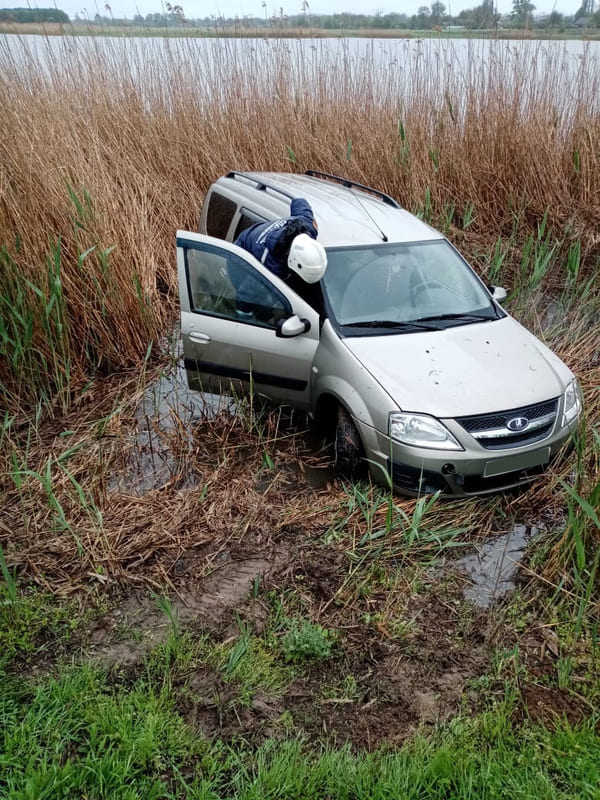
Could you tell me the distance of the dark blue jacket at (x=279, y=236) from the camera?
4344 millimetres

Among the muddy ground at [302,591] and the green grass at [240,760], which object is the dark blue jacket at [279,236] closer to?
the muddy ground at [302,591]

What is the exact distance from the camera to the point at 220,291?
4.60 metres

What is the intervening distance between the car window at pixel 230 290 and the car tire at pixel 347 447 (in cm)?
77

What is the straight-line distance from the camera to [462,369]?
13.1ft

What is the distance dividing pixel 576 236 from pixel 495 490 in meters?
4.62

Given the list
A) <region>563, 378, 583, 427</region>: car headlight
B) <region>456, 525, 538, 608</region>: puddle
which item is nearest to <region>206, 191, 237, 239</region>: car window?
<region>563, 378, 583, 427</region>: car headlight

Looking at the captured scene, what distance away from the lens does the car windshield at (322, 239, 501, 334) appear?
14.4ft

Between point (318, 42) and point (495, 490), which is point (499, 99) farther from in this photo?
point (495, 490)

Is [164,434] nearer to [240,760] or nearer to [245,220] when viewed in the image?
[245,220]

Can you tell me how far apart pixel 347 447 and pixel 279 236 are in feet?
4.51

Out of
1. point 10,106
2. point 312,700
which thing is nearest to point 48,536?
point 312,700

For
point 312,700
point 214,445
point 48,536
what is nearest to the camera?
point 312,700

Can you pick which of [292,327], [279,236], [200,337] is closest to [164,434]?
[200,337]

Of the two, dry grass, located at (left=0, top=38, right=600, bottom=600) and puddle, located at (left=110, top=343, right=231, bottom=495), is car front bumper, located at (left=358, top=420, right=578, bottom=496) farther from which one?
puddle, located at (left=110, top=343, right=231, bottom=495)
